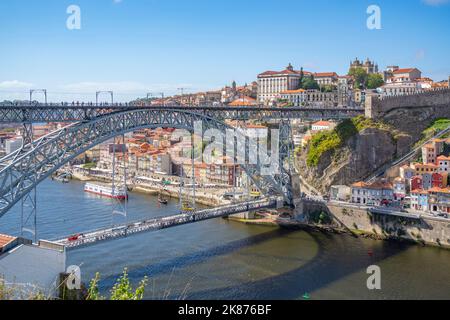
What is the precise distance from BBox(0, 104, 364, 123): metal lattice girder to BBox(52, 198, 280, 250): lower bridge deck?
2663 millimetres

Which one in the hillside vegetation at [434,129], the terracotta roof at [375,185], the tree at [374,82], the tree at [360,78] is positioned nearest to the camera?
the terracotta roof at [375,185]

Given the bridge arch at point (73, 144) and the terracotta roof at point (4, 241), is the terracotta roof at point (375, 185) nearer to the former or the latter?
the bridge arch at point (73, 144)

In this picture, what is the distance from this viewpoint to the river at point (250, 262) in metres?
11.2

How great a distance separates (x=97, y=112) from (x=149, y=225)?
9.96ft

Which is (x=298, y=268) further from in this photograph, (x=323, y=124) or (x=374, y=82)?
(x=374, y=82)

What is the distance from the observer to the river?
11.2 m

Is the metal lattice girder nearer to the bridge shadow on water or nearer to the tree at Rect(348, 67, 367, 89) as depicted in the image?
the bridge shadow on water

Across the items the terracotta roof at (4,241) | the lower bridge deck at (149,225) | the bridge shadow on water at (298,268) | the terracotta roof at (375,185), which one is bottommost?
the bridge shadow on water at (298,268)

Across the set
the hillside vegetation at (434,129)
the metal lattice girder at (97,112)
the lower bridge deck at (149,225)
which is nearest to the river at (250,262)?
the lower bridge deck at (149,225)

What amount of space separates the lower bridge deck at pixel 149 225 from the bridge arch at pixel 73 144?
Result: 1.10 m

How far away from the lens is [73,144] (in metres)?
12.4

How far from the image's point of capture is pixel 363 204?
17.4 m
